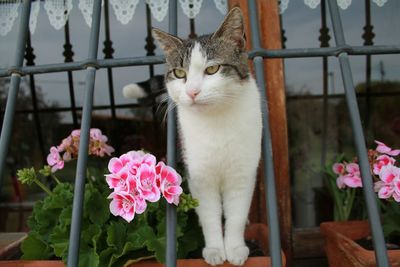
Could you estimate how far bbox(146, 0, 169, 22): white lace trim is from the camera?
1.78 meters

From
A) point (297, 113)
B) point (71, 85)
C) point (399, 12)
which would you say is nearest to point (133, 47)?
point (71, 85)

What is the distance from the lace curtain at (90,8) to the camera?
1.74 m

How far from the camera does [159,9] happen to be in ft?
5.87

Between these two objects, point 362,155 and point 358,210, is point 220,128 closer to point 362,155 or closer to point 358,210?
point 362,155

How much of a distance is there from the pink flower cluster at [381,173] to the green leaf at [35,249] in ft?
3.69

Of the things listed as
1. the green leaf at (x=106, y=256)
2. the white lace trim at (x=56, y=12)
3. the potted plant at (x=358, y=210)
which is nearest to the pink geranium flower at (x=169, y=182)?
the green leaf at (x=106, y=256)

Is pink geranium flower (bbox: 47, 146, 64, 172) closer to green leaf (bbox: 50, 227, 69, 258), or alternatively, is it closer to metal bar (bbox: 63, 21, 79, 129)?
green leaf (bbox: 50, 227, 69, 258)

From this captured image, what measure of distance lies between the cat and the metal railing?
0.10 meters

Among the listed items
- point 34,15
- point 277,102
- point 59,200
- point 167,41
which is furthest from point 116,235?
point 34,15

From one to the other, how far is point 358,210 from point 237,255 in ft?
2.58

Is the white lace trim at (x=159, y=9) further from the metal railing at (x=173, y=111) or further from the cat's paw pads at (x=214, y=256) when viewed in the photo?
the cat's paw pads at (x=214, y=256)

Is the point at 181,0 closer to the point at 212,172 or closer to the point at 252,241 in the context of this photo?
the point at 212,172

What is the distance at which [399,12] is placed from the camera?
207cm

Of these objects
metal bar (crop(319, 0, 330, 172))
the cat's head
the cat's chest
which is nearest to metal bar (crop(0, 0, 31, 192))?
the cat's head
